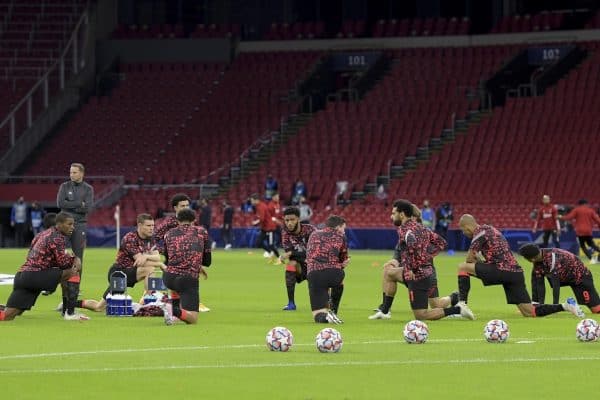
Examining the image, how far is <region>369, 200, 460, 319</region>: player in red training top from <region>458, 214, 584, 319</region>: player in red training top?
0.49 metres

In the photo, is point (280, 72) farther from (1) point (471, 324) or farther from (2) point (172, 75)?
(1) point (471, 324)

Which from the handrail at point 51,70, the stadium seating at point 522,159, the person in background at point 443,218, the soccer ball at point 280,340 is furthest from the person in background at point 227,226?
the soccer ball at point 280,340

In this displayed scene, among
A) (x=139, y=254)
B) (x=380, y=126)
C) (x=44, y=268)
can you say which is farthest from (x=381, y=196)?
(x=44, y=268)

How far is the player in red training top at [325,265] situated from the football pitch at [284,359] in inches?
13.5

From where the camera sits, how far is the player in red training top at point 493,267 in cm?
2259

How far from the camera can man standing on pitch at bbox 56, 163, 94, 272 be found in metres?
26.0

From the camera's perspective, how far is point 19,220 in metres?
57.3

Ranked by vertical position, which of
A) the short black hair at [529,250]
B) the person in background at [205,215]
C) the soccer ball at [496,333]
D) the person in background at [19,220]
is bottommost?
the person in background at [19,220]

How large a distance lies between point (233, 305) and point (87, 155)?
38.2 m

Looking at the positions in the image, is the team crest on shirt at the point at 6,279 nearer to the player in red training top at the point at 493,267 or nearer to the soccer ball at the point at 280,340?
the player in red training top at the point at 493,267

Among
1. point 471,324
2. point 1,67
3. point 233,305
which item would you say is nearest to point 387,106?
point 1,67

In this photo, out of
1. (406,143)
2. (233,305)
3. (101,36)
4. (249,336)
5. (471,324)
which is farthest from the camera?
(101,36)

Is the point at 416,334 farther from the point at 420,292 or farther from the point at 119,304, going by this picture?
the point at 119,304

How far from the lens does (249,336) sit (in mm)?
19234
